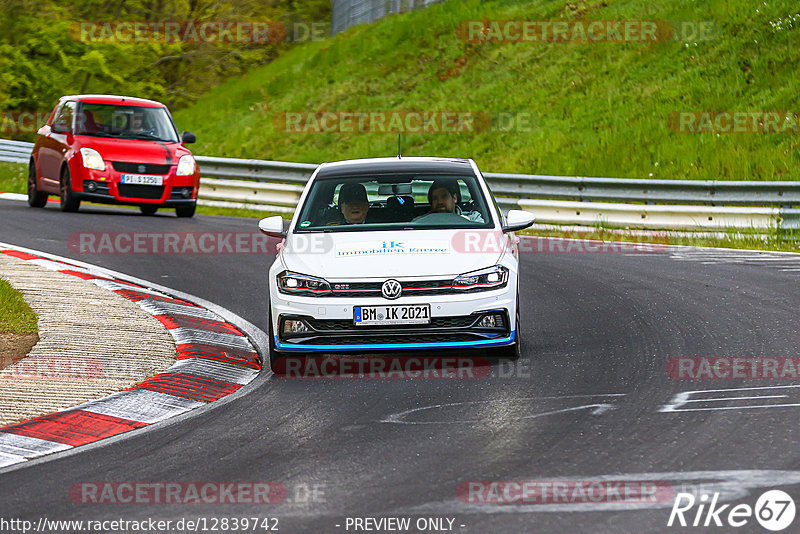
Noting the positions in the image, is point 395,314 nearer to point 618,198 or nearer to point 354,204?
point 354,204

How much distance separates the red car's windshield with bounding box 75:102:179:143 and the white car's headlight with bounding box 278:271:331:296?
11.7 m

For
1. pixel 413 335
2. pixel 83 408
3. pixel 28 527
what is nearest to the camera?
pixel 28 527

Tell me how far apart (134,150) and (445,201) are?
1070cm

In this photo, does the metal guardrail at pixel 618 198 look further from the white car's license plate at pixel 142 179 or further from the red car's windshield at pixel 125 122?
the white car's license plate at pixel 142 179

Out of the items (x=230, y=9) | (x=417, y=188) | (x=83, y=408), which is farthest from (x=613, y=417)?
(x=230, y=9)

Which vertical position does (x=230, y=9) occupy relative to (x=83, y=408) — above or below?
above

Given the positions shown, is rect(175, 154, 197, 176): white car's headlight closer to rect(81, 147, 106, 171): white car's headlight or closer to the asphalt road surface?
rect(81, 147, 106, 171): white car's headlight

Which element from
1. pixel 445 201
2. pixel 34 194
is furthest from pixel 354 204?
pixel 34 194

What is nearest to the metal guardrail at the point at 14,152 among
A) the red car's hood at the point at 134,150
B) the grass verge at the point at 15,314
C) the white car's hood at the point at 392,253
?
the red car's hood at the point at 134,150

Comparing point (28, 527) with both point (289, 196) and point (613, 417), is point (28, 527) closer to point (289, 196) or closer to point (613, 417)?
point (613, 417)

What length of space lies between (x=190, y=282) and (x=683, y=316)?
533 cm

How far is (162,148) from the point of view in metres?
19.2

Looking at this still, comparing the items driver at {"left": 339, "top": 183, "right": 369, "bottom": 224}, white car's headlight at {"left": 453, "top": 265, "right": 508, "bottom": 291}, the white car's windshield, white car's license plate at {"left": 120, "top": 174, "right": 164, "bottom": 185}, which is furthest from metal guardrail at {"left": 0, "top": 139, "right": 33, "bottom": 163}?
white car's headlight at {"left": 453, "top": 265, "right": 508, "bottom": 291}

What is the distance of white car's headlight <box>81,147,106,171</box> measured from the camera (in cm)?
1845
